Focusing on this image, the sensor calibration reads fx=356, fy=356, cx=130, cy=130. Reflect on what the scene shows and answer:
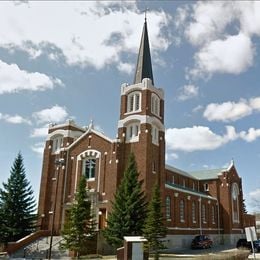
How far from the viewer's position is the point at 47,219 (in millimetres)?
41531

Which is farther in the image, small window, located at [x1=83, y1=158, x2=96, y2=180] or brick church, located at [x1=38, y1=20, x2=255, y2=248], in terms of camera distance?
small window, located at [x1=83, y1=158, x2=96, y2=180]

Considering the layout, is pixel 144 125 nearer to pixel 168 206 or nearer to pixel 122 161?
pixel 122 161

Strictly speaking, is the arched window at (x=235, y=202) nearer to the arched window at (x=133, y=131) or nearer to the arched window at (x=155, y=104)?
the arched window at (x=155, y=104)

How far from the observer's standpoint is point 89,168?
4084 centimetres

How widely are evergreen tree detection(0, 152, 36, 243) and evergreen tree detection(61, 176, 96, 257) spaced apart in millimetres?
9428

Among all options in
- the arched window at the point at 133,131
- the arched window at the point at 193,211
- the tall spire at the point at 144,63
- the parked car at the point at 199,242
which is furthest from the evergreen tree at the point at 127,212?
the arched window at the point at 193,211

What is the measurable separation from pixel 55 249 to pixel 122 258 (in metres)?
14.0

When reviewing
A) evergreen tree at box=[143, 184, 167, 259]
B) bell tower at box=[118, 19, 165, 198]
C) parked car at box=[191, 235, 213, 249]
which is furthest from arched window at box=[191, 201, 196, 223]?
evergreen tree at box=[143, 184, 167, 259]

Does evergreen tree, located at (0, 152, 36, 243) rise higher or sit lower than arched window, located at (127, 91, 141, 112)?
lower

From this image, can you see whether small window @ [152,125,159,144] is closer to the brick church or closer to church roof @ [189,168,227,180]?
the brick church

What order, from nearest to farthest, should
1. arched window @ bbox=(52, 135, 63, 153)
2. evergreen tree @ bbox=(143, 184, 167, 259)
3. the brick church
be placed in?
evergreen tree @ bbox=(143, 184, 167, 259) < the brick church < arched window @ bbox=(52, 135, 63, 153)

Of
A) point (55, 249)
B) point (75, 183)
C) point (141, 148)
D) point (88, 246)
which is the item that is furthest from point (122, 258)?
point (75, 183)

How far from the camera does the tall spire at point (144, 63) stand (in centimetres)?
4328

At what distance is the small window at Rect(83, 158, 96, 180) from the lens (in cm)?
4039
